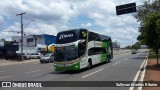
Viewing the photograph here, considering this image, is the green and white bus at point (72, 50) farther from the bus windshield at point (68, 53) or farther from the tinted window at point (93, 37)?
the tinted window at point (93, 37)

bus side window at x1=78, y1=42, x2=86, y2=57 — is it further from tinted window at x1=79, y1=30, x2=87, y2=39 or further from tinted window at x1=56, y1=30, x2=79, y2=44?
tinted window at x1=56, y1=30, x2=79, y2=44

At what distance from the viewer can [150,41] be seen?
26.7 meters

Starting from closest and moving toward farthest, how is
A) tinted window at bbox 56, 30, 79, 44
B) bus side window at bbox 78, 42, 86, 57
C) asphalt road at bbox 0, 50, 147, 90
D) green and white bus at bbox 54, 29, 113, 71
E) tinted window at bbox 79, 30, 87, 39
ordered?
1. asphalt road at bbox 0, 50, 147, 90
2. green and white bus at bbox 54, 29, 113, 71
3. bus side window at bbox 78, 42, 86, 57
4. tinted window at bbox 56, 30, 79, 44
5. tinted window at bbox 79, 30, 87, 39

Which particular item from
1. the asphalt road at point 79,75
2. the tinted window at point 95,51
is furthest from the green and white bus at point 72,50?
the asphalt road at point 79,75

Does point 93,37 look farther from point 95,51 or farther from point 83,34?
point 83,34

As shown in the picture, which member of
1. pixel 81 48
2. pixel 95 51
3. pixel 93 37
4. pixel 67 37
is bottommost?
pixel 95 51

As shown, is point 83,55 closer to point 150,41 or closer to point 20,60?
point 150,41

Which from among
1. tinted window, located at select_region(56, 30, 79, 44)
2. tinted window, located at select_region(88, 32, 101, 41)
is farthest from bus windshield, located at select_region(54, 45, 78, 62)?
tinted window, located at select_region(88, 32, 101, 41)

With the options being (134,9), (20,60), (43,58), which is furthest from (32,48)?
(134,9)

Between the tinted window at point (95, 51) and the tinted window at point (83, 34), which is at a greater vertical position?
the tinted window at point (83, 34)

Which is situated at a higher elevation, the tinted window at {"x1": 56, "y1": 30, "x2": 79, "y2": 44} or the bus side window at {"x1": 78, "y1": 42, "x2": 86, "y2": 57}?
the tinted window at {"x1": 56, "y1": 30, "x2": 79, "y2": 44}

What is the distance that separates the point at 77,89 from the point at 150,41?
1492cm

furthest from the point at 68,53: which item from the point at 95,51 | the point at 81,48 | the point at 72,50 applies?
the point at 95,51

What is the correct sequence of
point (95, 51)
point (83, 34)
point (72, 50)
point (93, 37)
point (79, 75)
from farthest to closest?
1. point (95, 51)
2. point (93, 37)
3. point (83, 34)
4. point (72, 50)
5. point (79, 75)
